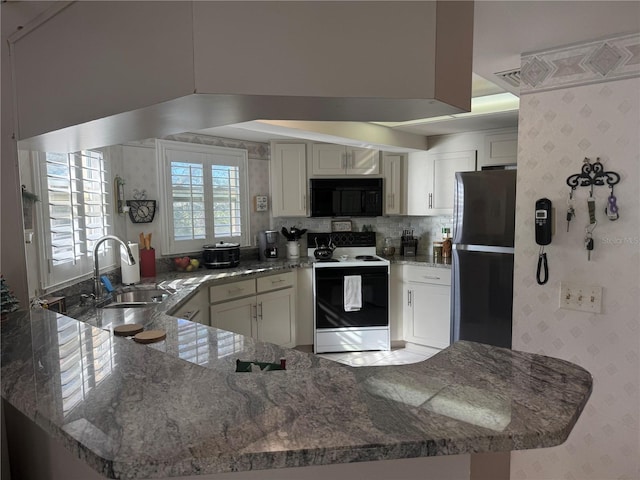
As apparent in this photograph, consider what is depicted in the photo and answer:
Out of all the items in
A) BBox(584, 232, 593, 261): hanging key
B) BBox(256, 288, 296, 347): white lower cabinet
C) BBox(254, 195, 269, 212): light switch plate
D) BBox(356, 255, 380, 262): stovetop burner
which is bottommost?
BBox(256, 288, 296, 347): white lower cabinet

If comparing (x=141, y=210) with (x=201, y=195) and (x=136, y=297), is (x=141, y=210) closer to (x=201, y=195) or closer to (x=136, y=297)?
(x=201, y=195)

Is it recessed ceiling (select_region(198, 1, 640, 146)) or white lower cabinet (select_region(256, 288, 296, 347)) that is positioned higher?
recessed ceiling (select_region(198, 1, 640, 146))

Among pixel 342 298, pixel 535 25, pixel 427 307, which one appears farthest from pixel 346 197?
pixel 535 25

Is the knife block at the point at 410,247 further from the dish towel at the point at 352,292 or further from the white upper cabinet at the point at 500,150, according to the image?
the white upper cabinet at the point at 500,150

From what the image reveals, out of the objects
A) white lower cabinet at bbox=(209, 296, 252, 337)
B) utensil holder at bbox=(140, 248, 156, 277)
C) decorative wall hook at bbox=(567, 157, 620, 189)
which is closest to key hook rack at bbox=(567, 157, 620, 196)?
decorative wall hook at bbox=(567, 157, 620, 189)

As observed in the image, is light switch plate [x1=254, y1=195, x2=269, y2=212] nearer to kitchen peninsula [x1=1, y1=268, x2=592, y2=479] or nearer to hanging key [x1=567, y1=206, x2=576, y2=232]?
hanging key [x1=567, y1=206, x2=576, y2=232]

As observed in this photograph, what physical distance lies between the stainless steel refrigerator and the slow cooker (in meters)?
1.89

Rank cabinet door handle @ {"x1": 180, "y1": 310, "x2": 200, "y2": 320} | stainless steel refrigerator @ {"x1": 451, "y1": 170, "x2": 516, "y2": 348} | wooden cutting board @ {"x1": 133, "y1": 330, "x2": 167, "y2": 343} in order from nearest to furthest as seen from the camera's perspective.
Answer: wooden cutting board @ {"x1": 133, "y1": 330, "x2": 167, "y2": 343} < cabinet door handle @ {"x1": 180, "y1": 310, "x2": 200, "y2": 320} < stainless steel refrigerator @ {"x1": 451, "y1": 170, "x2": 516, "y2": 348}

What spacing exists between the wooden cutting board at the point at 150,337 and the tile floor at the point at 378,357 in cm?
241

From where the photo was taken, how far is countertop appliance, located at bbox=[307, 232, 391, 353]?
3973 mm

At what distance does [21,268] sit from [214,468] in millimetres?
1331

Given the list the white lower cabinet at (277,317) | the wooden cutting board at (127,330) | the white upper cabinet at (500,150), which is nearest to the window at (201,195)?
the white lower cabinet at (277,317)

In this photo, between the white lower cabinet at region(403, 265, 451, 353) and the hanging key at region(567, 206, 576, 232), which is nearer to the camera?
the hanging key at region(567, 206, 576, 232)

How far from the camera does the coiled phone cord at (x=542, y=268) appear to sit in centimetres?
198
